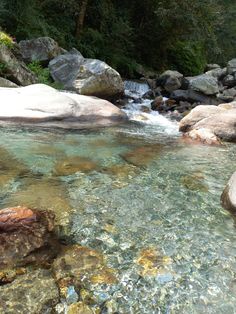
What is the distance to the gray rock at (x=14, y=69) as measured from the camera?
36.2ft

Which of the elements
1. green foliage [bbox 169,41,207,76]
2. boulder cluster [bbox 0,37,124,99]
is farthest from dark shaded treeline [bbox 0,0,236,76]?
boulder cluster [bbox 0,37,124,99]

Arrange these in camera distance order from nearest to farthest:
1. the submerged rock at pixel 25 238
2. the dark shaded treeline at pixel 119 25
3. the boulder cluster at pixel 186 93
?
the submerged rock at pixel 25 238 < the boulder cluster at pixel 186 93 < the dark shaded treeline at pixel 119 25

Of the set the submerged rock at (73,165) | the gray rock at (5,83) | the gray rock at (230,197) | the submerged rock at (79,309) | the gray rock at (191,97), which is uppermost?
the gray rock at (5,83)

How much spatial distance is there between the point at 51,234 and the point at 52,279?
0.62 meters

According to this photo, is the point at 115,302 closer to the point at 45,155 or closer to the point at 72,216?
the point at 72,216

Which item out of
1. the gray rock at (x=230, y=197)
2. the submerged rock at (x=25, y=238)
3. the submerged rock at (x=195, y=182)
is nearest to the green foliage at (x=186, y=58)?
the submerged rock at (x=195, y=182)

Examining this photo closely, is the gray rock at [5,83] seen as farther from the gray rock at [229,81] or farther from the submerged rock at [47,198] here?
the gray rock at [229,81]

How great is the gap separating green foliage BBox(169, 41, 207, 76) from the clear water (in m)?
16.4

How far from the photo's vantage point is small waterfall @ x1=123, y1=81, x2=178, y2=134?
11.0 meters

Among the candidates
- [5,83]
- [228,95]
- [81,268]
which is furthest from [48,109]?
[228,95]

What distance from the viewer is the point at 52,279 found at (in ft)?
9.35

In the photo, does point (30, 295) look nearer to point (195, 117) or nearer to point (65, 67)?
point (195, 117)

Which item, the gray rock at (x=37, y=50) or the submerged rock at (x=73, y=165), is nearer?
the submerged rock at (x=73, y=165)

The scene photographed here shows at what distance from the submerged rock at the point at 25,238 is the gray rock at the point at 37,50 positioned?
11.0 metres
